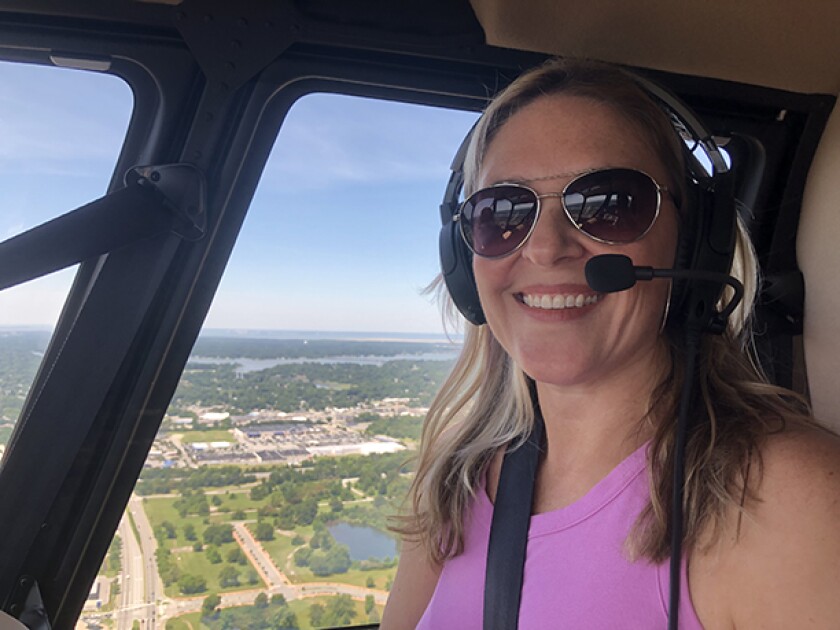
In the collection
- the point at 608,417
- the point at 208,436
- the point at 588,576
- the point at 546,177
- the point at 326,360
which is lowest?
the point at 588,576

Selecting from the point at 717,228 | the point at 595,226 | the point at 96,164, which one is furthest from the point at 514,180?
the point at 96,164

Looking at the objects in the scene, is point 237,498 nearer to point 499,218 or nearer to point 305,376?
point 305,376

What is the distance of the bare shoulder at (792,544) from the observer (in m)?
0.84

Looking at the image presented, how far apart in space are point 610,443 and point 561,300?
0.26 meters

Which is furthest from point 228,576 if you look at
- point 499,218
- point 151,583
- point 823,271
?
point 823,271

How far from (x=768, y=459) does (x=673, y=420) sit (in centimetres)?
18

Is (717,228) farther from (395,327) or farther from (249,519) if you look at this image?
(249,519)

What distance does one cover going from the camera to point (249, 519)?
1.80 meters

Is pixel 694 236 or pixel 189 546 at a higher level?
pixel 694 236

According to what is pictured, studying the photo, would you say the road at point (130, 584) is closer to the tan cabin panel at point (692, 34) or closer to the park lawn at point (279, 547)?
the park lawn at point (279, 547)

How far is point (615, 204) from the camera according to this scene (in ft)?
3.68

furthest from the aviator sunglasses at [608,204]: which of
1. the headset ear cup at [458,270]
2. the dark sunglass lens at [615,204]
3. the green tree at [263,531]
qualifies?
the green tree at [263,531]

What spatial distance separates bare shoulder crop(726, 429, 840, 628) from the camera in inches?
33.2

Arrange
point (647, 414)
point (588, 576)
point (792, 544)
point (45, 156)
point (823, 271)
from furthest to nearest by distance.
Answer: point (823, 271), point (45, 156), point (647, 414), point (588, 576), point (792, 544)
